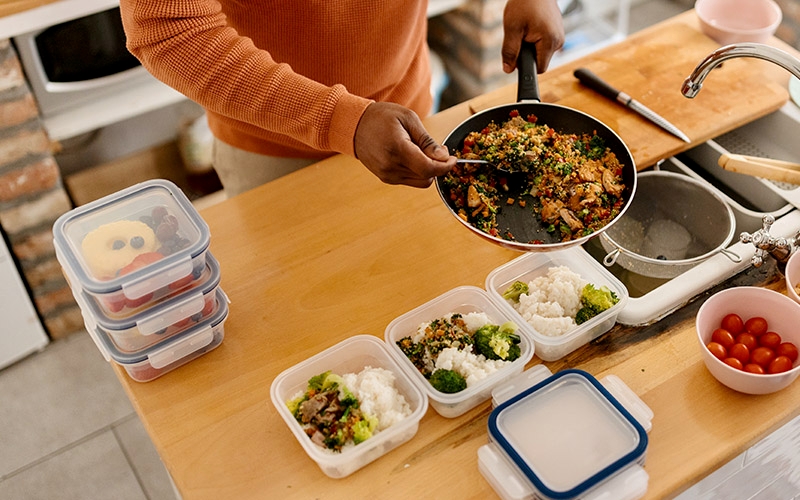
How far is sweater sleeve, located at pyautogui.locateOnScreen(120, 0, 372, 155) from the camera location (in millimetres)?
1261

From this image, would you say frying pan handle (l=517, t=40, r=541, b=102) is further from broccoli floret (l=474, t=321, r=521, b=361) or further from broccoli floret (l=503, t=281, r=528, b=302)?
broccoli floret (l=474, t=321, r=521, b=361)

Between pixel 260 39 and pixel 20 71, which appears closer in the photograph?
pixel 260 39

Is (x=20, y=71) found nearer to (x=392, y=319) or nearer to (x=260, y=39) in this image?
(x=260, y=39)

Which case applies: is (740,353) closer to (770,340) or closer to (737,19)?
(770,340)

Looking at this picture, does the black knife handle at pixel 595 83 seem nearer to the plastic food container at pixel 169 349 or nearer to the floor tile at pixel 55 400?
the plastic food container at pixel 169 349

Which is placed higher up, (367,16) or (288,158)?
(367,16)

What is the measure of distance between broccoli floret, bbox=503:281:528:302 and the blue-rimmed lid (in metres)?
0.19

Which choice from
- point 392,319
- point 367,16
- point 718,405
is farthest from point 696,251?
point 367,16

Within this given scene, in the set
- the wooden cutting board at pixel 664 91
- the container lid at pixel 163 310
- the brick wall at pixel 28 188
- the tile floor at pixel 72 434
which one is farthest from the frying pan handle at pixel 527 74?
the tile floor at pixel 72 434

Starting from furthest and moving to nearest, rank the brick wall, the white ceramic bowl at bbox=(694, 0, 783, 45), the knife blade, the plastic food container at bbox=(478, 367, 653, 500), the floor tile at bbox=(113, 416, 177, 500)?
the floor tile at bbox=(113, 416, 177, 500)
the brick wall
the white ceramic bowl at bbox=(694, 0, 783, 45)
the knife blade
the plastic food container at bbox=(478, 367, 653, 500)

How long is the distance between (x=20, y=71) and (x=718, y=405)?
6.29ft

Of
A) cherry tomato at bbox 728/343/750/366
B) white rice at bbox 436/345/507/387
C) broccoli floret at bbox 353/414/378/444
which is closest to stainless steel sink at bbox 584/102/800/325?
cherry tomato at bbox 728/343/750/366

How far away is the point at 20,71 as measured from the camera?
2.05m

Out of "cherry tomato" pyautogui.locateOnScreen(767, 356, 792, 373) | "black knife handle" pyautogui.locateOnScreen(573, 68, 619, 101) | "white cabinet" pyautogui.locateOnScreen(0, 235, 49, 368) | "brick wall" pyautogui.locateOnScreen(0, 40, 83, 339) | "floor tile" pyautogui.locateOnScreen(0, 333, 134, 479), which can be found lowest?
"floor tile" pyautogui.locateOnScreen(0, 333, 134, 479)
